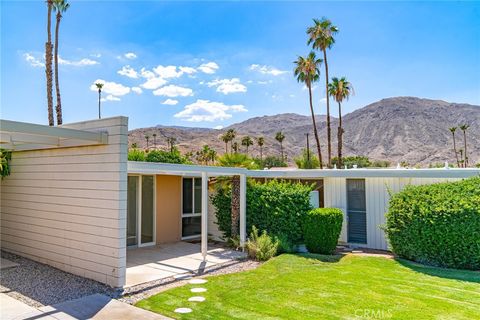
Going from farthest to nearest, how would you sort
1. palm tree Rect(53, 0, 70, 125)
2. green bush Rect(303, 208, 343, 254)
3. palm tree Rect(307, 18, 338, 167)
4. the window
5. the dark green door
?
palm tree Rect(307, 18, 338, 167) < palm tree Rect(53, 0, 70, 125) < the window < the dark green door < green bush Rect(303, 208, 343, 254)

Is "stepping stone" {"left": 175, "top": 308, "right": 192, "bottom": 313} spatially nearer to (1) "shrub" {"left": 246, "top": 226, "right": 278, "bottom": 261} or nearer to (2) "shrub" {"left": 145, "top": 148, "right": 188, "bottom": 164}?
(1) "shrub" {"left": 246, "top": 226, "right": 278, "bottom": 261}

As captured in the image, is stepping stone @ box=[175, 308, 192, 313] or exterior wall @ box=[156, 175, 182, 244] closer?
stepping stone @ box=[175, 308, 192, 313]

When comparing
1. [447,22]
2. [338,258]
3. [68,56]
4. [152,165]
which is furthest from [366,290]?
[68,56]

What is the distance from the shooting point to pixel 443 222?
887cm

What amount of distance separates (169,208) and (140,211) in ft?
4.26

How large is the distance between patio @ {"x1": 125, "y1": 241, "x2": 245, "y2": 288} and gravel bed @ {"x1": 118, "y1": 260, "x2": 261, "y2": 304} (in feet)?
0.72

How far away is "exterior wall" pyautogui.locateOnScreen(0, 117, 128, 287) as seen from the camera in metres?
7.23

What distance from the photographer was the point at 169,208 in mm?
13031

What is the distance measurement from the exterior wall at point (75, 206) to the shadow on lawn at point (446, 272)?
23.7 feet

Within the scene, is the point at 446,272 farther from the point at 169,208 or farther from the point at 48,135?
the point at 48,135

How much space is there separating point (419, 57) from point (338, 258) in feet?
60.6

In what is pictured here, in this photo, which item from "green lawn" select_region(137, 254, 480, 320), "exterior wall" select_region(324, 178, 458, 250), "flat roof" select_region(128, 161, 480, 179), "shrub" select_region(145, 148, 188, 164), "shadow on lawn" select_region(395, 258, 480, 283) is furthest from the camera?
"shrub" select_region(145, 148, 188, 164)

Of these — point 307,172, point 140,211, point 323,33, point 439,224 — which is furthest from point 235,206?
point 323,33

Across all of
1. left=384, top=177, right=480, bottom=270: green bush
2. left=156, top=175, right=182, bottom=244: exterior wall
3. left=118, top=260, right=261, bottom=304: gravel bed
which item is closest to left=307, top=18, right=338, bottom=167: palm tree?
left=156, top=175, right=182, bottom=244: exterior wall
